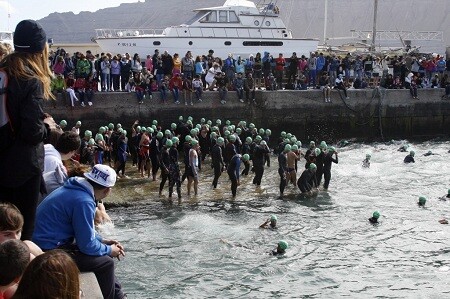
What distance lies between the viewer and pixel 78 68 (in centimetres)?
2164

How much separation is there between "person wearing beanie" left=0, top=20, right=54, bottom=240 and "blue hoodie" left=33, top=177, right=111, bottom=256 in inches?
7.2

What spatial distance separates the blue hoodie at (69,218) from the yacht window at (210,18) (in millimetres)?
26208

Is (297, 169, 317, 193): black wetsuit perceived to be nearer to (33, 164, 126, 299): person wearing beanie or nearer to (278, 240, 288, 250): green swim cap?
(278, 240, 288, 250): green swim cap

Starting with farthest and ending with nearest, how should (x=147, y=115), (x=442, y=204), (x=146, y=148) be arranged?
(x=147, y=115) < (x=146, y=148) < (x=442, y=204)

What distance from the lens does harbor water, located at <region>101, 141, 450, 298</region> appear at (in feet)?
35.8

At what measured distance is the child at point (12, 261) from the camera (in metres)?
3.35

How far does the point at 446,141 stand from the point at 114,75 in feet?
43.0

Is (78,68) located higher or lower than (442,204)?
higher

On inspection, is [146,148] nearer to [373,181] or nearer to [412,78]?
[373,181]

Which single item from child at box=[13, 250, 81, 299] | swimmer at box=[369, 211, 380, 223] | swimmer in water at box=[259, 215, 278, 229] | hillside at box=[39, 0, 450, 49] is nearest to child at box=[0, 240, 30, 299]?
child at box=[13, 250, 81, 299]

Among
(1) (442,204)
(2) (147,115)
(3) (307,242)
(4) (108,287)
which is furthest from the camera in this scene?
(2) (147,115)

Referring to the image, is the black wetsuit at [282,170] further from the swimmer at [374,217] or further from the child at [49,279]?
the child at [49,279]

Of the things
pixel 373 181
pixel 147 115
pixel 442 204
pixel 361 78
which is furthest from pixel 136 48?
pixel 442 204

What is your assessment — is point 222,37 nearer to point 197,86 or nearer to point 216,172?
point 197,86
